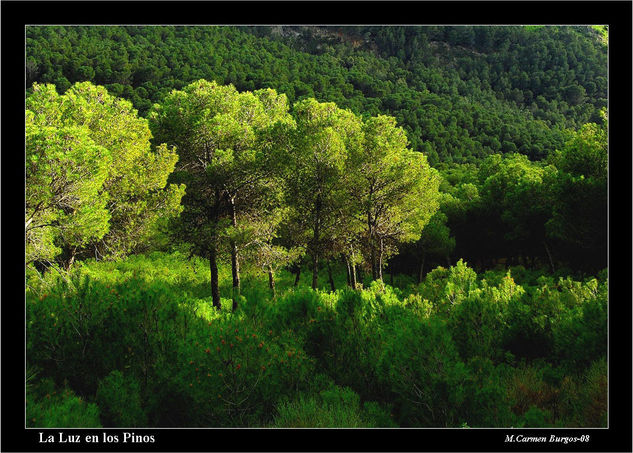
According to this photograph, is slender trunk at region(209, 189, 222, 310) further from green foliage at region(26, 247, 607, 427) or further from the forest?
green foliage at region(26, 247, 607, 427)

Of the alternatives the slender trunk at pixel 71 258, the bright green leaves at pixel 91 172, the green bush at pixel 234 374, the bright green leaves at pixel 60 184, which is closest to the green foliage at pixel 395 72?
the bright green leaves at pixel 91 172

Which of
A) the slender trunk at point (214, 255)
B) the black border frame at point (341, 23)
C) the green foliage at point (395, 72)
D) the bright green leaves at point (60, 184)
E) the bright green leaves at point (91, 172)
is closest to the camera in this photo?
the black border frame at point (341, 23)

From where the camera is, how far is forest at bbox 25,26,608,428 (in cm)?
399

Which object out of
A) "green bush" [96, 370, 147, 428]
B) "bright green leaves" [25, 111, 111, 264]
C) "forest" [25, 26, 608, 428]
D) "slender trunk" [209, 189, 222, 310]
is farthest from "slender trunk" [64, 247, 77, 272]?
"green bush" [96, 370, 147, 428]

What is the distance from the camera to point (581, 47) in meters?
131

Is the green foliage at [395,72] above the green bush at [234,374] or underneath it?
above

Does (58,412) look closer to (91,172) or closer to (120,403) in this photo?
(120,403)

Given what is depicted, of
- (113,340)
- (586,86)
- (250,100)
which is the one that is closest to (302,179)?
(250,100)

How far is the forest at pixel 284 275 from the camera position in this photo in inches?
157

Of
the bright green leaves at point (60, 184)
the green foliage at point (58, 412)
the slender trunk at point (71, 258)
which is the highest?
the bright green leaves at point (60, 184)

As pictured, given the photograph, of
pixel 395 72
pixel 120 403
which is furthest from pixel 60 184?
pixel 395 72

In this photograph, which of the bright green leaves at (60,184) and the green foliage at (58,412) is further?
the bright green leaves at (60,184)

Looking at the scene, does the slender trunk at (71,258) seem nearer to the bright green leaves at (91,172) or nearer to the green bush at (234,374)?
the bright green leaves at (91,172)

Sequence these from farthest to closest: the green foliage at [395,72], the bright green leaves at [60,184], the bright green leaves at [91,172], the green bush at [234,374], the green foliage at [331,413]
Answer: the green foliage at [395,72] → the bright green leaves at [91,172] → the bright green leaves at [60,184] → the green bush at [234,374] → the green foliage at [331,413]
